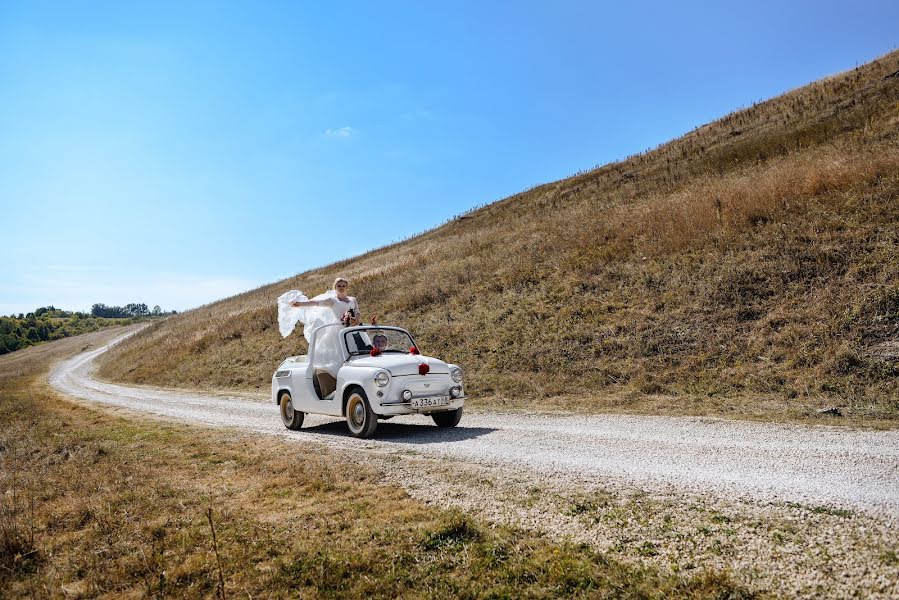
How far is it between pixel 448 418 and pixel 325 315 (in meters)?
3.21

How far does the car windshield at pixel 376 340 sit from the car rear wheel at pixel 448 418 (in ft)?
4.25

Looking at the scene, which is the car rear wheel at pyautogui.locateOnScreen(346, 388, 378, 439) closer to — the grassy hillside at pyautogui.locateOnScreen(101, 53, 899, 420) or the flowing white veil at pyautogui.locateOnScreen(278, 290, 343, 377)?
the flowing white veil at pyautogui.locateOnScreen(278, 290, 343, 377)

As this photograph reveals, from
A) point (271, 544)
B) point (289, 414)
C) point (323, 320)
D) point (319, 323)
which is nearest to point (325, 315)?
point (323, 320)

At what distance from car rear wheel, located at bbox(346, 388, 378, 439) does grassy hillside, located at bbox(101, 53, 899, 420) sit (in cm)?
475

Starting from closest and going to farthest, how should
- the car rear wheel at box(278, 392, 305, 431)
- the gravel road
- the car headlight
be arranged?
the gravel road → the car headlight → the car rear wheel at box(278, 392, 305, 431)

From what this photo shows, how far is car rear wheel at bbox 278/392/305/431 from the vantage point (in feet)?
35.3

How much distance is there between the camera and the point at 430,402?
29.8 ft

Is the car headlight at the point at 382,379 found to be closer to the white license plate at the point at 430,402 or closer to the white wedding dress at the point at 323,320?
the white license plate at the point at 430,402

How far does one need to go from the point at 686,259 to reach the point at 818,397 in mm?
7523

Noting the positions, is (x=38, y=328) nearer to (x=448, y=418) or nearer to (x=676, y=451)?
(x=448, y=418)

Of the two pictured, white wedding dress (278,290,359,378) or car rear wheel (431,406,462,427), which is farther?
white wedding dress (278,290,359,378)

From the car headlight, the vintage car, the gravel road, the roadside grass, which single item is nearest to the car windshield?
the vintage car

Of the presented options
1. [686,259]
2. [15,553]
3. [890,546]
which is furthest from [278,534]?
[686,259]

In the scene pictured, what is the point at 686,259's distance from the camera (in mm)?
16656
